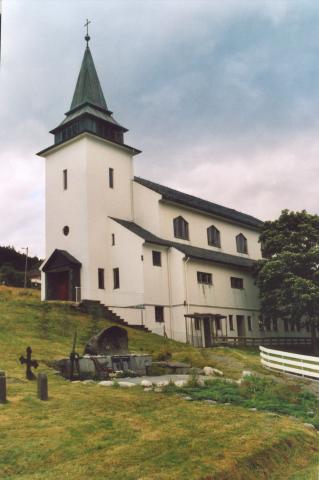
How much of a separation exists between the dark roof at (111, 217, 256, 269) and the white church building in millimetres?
125

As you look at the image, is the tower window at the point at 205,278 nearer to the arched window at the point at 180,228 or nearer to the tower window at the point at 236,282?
the tower window at the point at 236,282

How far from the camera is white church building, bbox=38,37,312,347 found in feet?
127

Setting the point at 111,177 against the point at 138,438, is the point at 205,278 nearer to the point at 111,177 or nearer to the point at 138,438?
the point at 111,177

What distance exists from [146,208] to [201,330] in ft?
38.0

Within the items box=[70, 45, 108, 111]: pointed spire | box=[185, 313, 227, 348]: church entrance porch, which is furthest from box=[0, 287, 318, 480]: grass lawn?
box=[70, 45, 108, 111]: pointed spire

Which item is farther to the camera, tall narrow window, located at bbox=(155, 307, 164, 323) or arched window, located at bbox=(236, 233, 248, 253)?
arched window, located at bbox=(236, 233, 248, 253)

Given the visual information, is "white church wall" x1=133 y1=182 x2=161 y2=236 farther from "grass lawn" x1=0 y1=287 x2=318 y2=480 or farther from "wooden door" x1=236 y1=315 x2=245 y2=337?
"grass lawn" x1=0 y1=287 x2=318 y2=480

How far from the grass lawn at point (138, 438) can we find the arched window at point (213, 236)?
107ft

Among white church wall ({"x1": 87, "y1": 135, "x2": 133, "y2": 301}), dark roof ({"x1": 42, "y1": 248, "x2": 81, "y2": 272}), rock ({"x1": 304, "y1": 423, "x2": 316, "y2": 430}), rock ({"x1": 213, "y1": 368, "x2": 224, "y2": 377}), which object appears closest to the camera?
rock ({"x1": 304, "y1": 423, "x2": 316, "y2": 430})

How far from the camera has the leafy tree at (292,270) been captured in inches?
Result: 1480

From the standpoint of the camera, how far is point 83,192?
1626 inches

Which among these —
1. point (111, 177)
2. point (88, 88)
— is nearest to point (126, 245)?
point (111, 177)

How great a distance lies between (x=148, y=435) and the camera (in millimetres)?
10992

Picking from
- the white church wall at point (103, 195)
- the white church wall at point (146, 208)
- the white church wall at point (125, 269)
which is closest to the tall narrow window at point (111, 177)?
the white church wall at point (103, 195)
